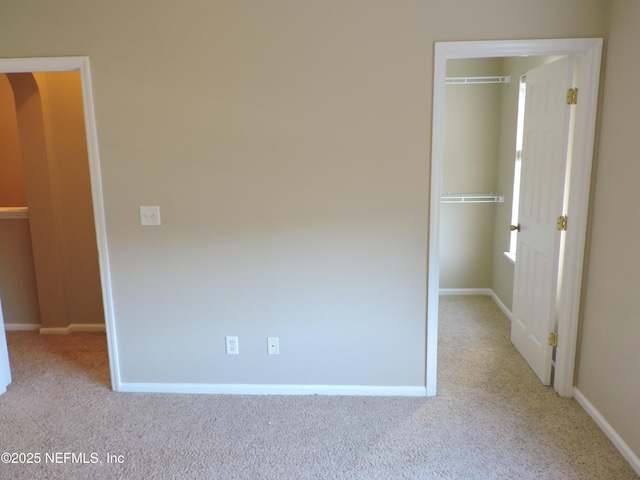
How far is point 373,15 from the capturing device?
2510 millimetres

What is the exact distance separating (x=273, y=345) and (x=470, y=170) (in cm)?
275

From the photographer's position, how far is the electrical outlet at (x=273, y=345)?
114 inches

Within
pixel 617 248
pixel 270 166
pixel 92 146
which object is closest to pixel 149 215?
pixel 92 146

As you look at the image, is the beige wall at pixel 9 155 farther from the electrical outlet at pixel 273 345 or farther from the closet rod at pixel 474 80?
the closet rod at pixel 474 80

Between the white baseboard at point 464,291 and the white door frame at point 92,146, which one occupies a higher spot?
the white door frame at point 92,146

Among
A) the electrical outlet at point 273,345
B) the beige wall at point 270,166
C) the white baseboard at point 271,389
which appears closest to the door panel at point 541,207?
the beige wall at point 270,166

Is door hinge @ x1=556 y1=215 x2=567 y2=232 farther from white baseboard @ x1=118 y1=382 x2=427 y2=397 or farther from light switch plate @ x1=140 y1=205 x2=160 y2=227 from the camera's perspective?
light switch plate @ x1=140 y1=205 x2=160 y2=227

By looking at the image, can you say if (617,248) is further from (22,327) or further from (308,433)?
(22,327)

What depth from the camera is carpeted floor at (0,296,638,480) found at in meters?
2.25

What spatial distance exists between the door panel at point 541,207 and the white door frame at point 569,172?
0.08m

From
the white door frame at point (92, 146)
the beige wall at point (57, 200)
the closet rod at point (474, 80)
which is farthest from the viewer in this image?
the closet rod at point (474, 80)

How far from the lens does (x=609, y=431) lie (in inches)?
95.5

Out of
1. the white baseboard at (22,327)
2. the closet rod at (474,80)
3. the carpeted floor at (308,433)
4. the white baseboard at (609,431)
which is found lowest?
the carpeted floor at (308,433)

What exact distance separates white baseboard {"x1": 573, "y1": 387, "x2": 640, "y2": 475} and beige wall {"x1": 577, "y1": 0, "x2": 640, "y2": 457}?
0.03 metres
